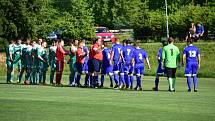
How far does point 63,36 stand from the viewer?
67812 millimetres

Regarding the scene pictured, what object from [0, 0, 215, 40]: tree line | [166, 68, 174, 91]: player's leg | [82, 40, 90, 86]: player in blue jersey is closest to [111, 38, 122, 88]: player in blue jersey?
[82, 40, 90, 86]: player in blue jersey

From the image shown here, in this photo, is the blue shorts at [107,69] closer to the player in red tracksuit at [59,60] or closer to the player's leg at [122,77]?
the player's leg at [122,77]

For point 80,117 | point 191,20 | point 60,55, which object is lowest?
point 80,117

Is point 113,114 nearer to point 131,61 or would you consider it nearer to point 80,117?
point 80,117

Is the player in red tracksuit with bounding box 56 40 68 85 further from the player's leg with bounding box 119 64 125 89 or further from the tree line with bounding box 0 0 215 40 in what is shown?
the tree line with bounding box 0 0 215 40

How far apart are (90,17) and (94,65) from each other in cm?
4173

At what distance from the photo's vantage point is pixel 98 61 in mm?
26781

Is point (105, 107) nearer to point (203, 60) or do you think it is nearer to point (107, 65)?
point (107, 65)

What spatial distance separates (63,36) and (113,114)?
52602 millimetres

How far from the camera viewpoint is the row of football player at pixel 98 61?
24391mm

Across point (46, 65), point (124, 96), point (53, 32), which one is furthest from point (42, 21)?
point (124, 96)

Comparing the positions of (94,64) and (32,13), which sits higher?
(32,13)

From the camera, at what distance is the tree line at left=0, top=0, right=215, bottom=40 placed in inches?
2227

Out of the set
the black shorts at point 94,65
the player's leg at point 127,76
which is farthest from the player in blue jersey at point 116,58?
the black shorts at point 94,65
